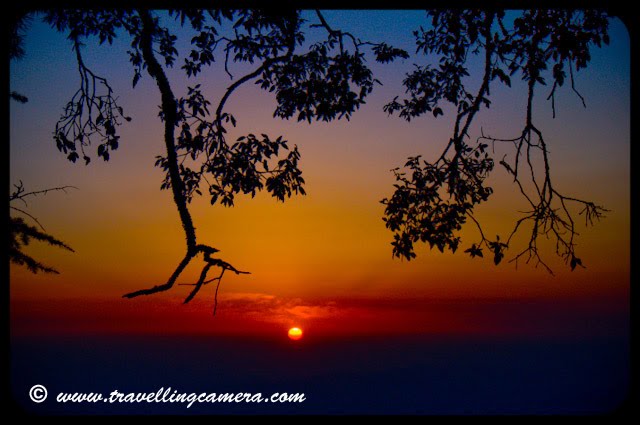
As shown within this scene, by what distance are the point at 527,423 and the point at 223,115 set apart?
388 cm

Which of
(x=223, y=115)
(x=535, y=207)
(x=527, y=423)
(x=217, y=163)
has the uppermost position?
(x=223, y=115)

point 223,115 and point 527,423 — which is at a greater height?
point 223,115

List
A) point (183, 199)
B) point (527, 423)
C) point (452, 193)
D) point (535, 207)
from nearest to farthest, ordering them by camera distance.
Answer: point (527, 423) < point (183, 199) < point (535, 207) < point (452, 193)

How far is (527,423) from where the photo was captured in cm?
405

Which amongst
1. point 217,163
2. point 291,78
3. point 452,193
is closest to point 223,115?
point 217,163

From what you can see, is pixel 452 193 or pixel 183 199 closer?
pixel 183 199

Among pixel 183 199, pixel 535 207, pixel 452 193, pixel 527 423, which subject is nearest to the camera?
pixel 527 423

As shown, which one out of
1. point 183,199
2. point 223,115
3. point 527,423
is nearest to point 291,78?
point 223,115

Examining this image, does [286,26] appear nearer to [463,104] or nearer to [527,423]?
[463,104]

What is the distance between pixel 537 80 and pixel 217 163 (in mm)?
3377

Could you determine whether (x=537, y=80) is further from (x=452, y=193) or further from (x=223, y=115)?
(x=223, y=115)

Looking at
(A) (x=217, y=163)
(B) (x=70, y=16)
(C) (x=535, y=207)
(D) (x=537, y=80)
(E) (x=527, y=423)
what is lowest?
(E) (x=527, y=423)

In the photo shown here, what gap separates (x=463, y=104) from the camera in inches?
232

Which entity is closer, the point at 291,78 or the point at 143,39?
the point at 143,39
